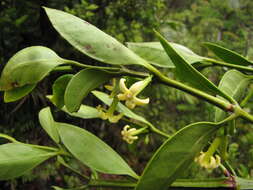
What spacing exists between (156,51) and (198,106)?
121 cm

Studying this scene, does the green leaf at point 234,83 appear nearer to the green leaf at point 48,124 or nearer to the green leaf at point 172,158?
the green leaf at point 172,158

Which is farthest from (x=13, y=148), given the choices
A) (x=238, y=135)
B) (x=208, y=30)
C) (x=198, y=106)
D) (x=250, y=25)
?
(x=208, y=30)

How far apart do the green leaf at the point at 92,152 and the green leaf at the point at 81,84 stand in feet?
0.29

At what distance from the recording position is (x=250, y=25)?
4.89ft

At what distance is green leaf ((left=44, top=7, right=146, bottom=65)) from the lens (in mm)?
203

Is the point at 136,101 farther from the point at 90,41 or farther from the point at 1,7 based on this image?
the point at 1,7

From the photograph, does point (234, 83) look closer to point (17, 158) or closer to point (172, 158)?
point (172, 158)

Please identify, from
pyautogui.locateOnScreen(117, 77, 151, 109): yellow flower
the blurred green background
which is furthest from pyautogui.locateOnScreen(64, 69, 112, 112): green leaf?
the blurred green background

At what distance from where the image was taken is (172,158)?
0.67ft

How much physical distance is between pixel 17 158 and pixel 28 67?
13 cm

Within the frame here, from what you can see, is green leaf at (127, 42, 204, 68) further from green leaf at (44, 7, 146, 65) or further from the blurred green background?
the blurred green background

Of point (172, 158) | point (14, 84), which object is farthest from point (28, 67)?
point (172, 158)

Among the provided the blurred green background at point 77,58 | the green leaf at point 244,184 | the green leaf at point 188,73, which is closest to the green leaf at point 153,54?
the green leaf at point 188,73

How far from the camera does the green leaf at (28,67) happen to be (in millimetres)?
224
